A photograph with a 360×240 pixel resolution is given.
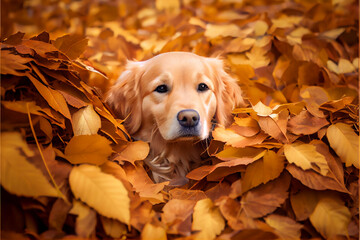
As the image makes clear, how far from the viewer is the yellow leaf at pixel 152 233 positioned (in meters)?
0.91

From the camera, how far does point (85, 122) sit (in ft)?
3.72

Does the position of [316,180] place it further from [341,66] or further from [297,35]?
[297,35]

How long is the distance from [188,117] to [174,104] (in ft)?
0.31

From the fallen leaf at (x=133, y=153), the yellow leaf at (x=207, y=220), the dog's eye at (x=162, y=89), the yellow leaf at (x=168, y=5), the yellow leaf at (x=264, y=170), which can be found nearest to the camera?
the yellow leaf at (x=207, y=220)

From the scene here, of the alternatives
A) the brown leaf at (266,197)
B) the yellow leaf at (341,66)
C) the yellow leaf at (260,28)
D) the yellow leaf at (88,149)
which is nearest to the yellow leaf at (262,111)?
the brown leaf at (266,197)

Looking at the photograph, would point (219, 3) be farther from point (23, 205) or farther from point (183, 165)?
point (23, 205)

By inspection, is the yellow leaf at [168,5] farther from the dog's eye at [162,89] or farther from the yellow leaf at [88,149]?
the yellow leaf at [88,149]

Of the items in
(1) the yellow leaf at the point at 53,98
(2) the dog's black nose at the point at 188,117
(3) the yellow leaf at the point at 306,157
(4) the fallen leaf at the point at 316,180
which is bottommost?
(4) the fallen leaf at the point at 316,180

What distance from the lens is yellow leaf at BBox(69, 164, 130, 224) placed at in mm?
885

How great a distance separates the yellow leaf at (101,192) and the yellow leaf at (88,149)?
0.22 feet

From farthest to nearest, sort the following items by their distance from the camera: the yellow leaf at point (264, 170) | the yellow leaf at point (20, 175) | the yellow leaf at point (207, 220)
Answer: the yellow leaf at point (264, 170)
the yellow leaf at point (207, 220)
the yellow leaf at point (20, 175)

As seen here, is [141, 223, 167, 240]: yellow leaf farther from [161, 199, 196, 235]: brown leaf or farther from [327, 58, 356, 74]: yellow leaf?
[327, 58, 356, 74]: yellow leaf

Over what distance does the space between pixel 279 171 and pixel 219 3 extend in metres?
2.53

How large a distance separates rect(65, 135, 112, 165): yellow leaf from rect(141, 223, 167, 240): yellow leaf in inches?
9.6
